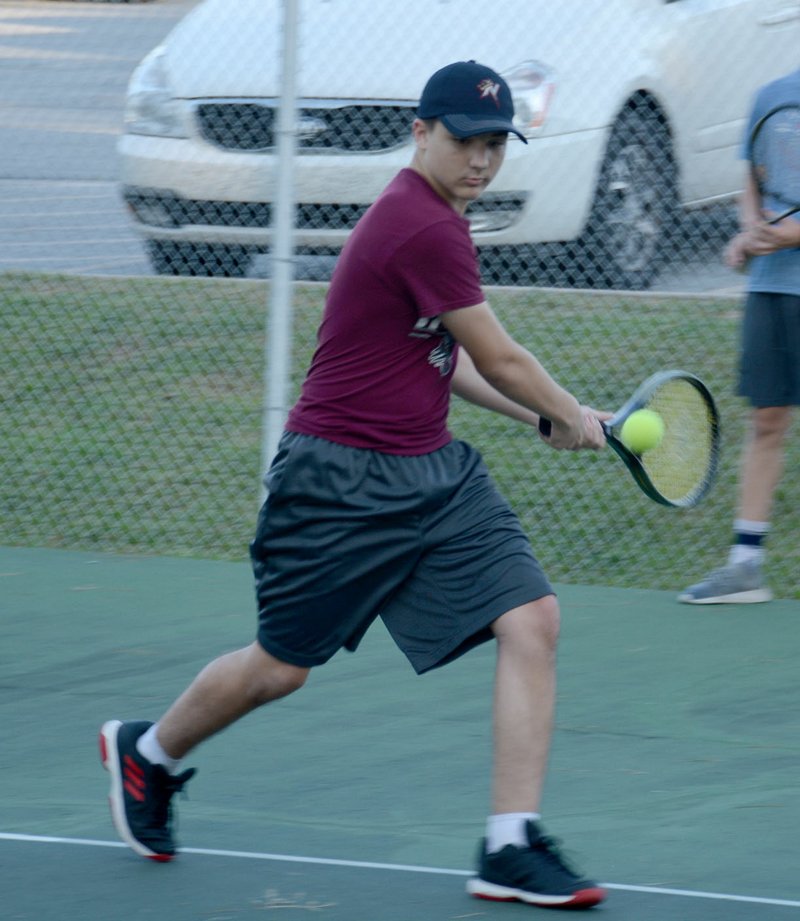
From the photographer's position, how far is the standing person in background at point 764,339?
6.58 metres

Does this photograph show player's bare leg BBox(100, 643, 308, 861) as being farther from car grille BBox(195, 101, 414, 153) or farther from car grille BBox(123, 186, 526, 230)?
car grille BBox(195, 101, 414, 153)

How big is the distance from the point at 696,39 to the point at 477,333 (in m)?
5.35

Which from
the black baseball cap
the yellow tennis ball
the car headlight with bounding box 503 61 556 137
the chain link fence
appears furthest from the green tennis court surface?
the car headlight with bounding box 503 61 556 137

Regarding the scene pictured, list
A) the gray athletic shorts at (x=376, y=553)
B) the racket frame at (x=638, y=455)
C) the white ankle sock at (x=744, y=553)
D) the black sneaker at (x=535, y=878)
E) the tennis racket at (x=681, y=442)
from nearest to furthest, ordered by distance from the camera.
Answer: the black sneaker at (x=535, y=878) < the gray athletic shorts at (x=376, y=553) < the racket frame at (x=638, y=455) < the tennis racket at (x=681, y=442) < the white ankle sock at (x=744, y=553)

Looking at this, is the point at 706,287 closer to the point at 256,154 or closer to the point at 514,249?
the point at 514,249

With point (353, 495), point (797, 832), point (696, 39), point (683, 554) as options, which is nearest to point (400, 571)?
point (353, 495)

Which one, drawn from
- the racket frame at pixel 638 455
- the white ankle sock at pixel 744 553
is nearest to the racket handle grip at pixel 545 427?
the racket frame at pixel 638 455

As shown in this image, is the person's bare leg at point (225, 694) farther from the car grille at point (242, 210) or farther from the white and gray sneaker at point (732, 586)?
the car grille at point (242, 210)

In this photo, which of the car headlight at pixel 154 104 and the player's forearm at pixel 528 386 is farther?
the car headlight at pixel 154 104

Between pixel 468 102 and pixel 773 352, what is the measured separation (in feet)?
9.28

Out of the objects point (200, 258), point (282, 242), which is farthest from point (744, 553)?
point (200, 258)

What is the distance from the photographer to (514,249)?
868 cm

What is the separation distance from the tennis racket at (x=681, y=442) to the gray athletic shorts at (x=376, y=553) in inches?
28.4

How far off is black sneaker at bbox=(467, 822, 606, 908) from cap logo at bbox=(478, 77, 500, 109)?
1.50 m
